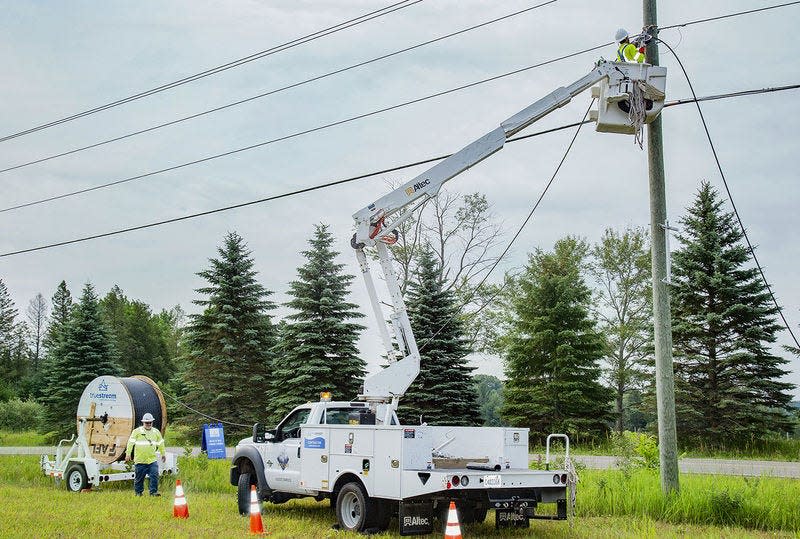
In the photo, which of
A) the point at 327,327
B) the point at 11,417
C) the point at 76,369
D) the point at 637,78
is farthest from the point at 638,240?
the point at 11,417

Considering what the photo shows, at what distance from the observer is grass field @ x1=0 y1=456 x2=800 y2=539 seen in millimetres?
11852

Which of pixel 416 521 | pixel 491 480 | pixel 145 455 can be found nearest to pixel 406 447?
pixel 416 521

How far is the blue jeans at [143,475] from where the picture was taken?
1722 centimetres

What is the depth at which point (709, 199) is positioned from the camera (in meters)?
32.4

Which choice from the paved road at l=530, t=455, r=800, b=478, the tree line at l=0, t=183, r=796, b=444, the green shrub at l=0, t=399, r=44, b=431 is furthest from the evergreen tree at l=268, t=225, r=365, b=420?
the green shrub at l=0, t=399, r=44, b=431

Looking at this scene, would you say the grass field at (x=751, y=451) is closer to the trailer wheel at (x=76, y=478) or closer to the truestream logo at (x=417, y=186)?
the trailer wheel at (x=76, y=478)

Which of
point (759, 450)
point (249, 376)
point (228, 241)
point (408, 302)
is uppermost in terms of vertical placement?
point (228, 241)

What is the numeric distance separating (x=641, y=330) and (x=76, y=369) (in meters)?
30.2

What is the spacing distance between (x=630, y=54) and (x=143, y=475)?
42.0 feet

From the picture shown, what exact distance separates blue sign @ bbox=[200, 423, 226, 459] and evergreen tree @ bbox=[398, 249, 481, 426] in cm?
1101

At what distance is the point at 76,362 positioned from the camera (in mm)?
41688

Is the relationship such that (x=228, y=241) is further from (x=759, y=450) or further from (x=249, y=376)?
(x=759, y=450)

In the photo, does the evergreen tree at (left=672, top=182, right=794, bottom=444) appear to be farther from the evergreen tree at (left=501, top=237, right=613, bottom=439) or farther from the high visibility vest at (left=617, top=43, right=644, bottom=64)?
the high visibility vest at (left=617, top=43, right=644, bottom=64)

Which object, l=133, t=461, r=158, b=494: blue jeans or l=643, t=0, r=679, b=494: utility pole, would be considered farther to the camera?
l=133, t=461, r=158, b=494: blue jeans
